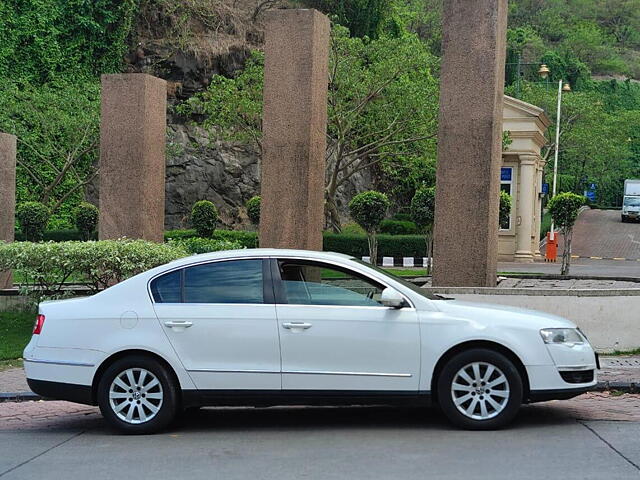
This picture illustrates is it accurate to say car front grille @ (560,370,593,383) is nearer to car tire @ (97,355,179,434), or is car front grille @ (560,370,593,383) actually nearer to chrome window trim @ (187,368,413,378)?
chrome window trim @ (187,368,413,378)

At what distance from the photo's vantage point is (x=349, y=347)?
7.73 m

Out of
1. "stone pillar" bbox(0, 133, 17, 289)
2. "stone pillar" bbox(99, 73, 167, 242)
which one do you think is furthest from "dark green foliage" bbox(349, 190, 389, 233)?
"stone pillar" bbox(0, 133, 17, 289)

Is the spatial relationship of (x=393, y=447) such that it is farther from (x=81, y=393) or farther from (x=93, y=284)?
(x=93, y=284)

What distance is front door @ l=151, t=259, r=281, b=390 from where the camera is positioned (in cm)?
780

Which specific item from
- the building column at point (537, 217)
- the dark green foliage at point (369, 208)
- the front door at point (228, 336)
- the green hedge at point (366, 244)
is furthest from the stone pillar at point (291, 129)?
the building column at point (537, 217)

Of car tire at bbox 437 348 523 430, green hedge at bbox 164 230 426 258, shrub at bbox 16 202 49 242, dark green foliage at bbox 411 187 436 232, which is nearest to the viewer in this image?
car tire at bbox 437 348 523 430

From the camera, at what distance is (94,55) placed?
132 ft

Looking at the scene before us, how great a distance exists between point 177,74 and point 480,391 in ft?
123

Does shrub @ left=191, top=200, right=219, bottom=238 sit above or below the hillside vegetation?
below

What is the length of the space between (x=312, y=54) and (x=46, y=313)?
7500mm

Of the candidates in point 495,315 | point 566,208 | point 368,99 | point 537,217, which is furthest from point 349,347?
point 537,217

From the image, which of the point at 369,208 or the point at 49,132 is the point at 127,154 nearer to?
the point at 369,208

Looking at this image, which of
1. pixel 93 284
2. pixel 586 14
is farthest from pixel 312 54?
pixel 586 14

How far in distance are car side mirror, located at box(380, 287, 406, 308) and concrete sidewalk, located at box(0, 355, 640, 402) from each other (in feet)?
8.58
